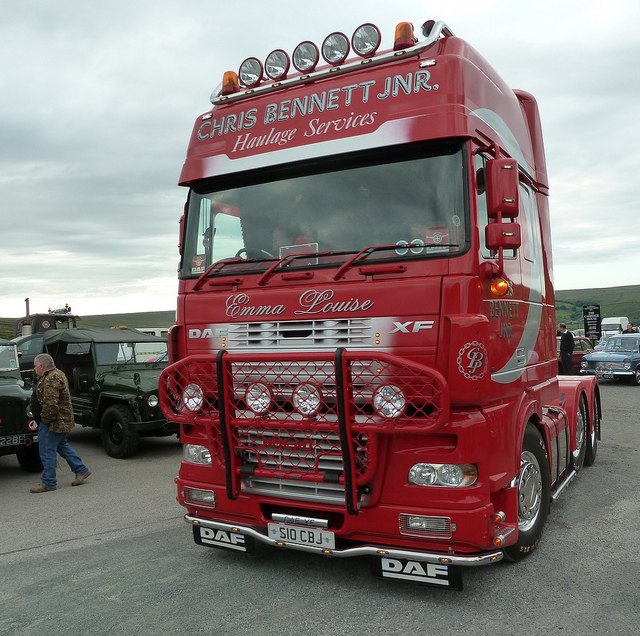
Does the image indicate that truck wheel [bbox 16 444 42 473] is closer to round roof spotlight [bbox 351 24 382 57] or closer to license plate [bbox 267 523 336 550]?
license plate [bbox 267 523 336 550]

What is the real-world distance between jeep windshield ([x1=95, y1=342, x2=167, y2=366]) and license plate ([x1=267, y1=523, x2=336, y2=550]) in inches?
303

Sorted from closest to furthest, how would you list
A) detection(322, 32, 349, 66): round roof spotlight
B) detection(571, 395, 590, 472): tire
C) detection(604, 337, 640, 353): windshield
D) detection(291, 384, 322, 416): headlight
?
1. detection(291, 384, 322, 416): headlight
2. detection(322, 32, 349, 66): round roof spotlight
3. detection(571, 395, 590, 472): tire
4. detection(604, 337, 640, 353): windshield

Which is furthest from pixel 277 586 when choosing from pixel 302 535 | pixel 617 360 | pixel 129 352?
pixel 617 360

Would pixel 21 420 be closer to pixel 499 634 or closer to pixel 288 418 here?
pixel 288 418

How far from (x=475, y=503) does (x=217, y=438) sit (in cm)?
180

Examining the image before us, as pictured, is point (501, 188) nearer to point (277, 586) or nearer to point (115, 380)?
point (277, 586)

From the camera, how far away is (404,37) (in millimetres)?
4453

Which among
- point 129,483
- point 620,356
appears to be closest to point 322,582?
point 129,483

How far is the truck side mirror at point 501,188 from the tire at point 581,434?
13.1 ft

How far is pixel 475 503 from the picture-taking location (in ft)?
12.3

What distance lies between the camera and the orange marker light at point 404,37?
4445 millimetres

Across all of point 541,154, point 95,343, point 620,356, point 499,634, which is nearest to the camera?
point 499,634

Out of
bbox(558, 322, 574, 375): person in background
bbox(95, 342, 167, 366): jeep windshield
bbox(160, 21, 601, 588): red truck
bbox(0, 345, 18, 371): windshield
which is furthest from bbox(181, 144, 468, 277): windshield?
bbox(558, 322, 574, 375): person in background

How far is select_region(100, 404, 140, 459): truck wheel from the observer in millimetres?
9555
